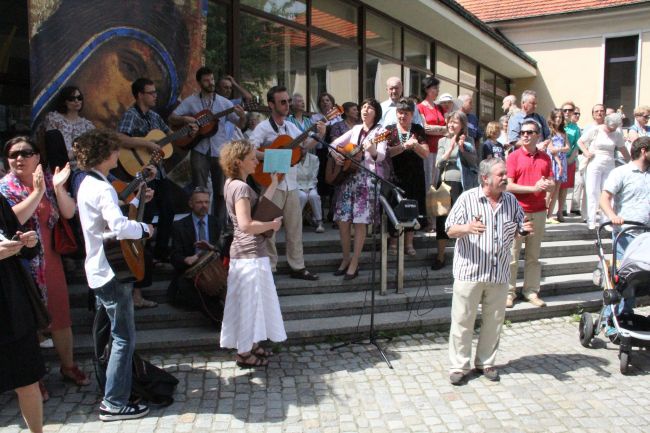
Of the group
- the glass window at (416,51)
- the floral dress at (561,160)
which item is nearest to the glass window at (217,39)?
the floral dress at (561,160)

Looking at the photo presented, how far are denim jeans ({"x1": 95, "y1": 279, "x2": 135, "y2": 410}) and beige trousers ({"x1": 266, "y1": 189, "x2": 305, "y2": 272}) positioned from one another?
229cm

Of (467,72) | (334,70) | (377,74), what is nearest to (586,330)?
(334,70)

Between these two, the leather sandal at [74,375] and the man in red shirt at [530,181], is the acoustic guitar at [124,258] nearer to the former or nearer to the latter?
the leather sandal at [74,375]

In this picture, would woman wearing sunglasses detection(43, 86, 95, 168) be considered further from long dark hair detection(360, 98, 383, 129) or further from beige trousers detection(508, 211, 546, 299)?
beige trousers detection(508, 211, 546, 299)

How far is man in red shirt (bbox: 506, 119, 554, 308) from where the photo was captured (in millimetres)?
5855

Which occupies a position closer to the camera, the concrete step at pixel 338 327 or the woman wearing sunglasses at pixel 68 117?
the concrete step at pixel 338 327

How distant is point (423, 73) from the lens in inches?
530

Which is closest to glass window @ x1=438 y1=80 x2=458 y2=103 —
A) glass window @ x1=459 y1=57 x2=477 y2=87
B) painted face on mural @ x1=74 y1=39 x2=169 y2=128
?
glass window @ x1=459 y1=57 x2=477 y2=87

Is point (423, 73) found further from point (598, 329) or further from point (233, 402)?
point (233, 402)

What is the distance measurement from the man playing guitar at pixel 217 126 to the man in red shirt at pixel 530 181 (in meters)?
3.16

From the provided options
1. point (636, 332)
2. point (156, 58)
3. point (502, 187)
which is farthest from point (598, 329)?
point (156, 58)

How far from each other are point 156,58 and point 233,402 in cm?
453

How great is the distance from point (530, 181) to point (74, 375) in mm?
4697

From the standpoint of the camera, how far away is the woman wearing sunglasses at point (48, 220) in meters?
3.92
